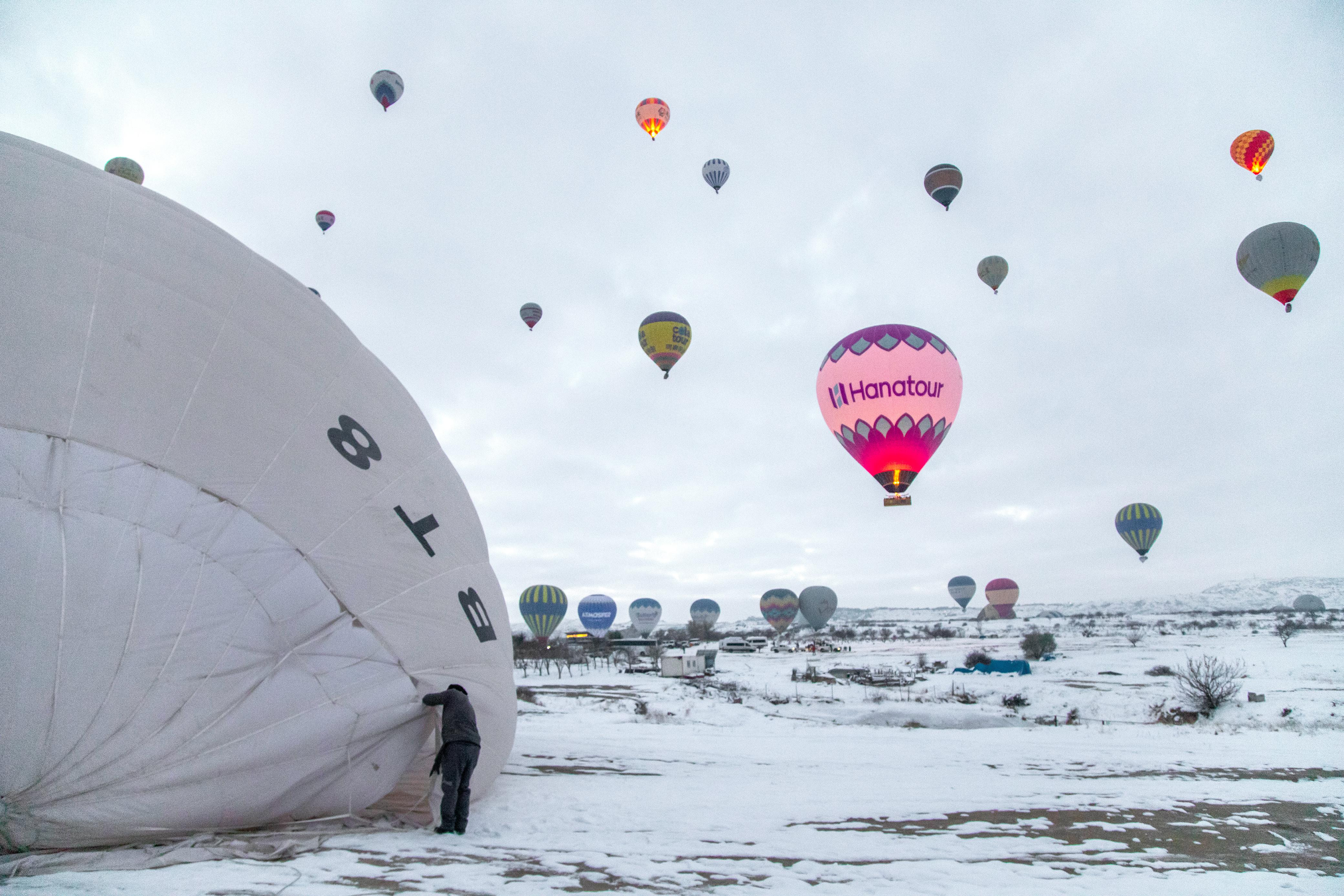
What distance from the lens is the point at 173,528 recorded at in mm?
4238

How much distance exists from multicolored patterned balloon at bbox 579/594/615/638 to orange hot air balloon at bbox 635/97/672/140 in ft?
129

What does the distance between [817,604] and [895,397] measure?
4982 centimetres

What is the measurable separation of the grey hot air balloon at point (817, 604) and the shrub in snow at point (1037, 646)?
25951mm

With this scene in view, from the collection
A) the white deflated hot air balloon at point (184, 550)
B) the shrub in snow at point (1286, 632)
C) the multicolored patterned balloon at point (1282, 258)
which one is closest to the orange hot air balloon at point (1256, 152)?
the multicolored patterned balloon at point (1282, 258)

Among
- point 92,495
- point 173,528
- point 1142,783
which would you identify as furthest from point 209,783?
point 1142,783

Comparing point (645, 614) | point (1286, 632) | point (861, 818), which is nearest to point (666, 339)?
point (861, 818)

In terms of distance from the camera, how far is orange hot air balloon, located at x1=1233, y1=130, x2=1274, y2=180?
23.8 metres

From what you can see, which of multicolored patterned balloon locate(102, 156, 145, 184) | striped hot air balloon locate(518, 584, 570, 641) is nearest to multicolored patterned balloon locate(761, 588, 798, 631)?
striped hot air balloon locate(518, 584, 570, 641)

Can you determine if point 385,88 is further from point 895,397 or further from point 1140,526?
point 1140,526

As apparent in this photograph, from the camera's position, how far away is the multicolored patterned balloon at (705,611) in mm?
77938

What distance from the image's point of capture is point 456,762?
4906mm

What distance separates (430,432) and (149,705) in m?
3.15

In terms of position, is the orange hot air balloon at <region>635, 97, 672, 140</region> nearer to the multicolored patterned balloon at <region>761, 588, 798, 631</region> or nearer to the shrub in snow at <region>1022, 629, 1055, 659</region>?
the shrub in snow at <region>1022, 629, 1055, 659</region>

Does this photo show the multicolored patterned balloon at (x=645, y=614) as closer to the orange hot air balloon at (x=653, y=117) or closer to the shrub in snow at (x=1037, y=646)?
the shrub in snow at (x=1037, y=646)
